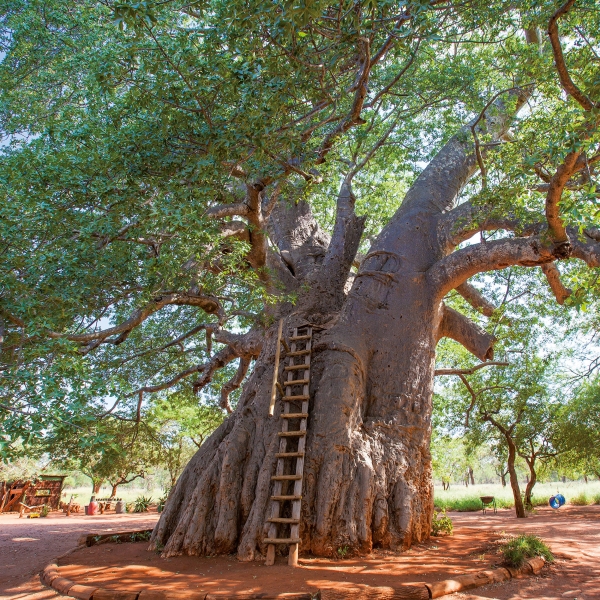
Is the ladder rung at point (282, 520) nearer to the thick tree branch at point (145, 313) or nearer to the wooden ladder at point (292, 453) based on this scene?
the wooden ladder at point (292, 453)

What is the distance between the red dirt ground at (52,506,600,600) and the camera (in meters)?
3.35

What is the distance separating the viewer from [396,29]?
146 inches

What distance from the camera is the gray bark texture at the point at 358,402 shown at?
4.41 m

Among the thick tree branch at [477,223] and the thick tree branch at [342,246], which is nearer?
the thick tree branch at [477,223]

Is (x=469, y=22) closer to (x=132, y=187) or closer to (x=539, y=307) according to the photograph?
(x=132, y=187)

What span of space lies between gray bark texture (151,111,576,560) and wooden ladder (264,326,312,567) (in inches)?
4.8

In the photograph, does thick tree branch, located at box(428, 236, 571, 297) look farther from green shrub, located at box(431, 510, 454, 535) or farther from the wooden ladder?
green shrub, located at box(431, 510, 454, 535)

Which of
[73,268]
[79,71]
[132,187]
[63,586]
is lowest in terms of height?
[63,586]

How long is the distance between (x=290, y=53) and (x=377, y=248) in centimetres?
310

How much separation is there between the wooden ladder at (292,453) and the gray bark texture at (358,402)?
0.12 metres

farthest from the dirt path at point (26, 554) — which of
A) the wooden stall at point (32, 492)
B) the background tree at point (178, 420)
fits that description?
the wooden stall at point (32, 492)

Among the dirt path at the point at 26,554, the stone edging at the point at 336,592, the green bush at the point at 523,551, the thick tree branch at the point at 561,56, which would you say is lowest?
the dirt path at the point at 26,554

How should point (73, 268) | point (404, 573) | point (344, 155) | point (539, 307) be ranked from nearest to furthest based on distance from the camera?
point (404, 573), point (73, 268), point (539, 307), point (344, 155)

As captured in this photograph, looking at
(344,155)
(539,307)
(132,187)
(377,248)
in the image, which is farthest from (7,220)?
(539,307)
